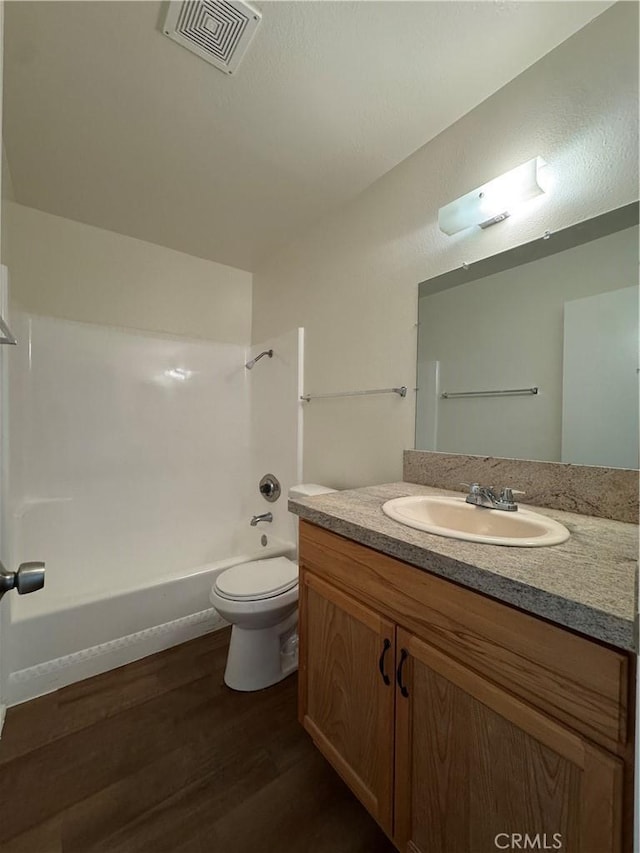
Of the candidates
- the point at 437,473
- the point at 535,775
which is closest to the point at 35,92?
the point at 437,473

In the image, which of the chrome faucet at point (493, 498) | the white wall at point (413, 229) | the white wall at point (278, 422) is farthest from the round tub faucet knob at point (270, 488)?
the chrome faucet at point (493, 498)

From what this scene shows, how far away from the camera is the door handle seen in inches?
21.6

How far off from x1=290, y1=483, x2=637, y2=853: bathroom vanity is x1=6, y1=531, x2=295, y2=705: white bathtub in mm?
1001

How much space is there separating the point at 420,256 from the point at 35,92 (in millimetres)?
1542

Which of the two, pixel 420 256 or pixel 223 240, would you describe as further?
pixel 223 240

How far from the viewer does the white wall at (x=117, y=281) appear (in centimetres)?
182

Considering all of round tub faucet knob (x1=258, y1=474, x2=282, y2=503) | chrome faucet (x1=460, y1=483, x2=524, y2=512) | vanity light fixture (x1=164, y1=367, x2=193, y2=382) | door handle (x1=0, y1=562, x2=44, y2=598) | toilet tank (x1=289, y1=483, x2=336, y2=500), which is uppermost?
vanity light fixture (x1=164, y1=367, x2=193, y2=382)

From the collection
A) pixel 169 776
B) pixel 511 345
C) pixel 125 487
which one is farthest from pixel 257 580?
pixel 511 345

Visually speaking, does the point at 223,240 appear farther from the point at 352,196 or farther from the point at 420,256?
the point at 420,256

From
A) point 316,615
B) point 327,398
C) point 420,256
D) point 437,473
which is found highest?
point 420,256

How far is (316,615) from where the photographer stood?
41.4 inches

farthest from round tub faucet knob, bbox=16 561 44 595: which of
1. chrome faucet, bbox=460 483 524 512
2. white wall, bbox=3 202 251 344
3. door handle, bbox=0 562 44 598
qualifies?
white wall, bbox=3 202 251 344

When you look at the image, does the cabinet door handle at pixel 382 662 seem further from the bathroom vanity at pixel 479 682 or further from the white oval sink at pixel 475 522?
the white oval sink at pixel 475 522

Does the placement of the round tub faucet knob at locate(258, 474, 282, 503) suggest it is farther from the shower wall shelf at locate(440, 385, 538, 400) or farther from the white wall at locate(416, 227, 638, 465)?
the shower wall shelf at locate(440, 385, 538, 400)
